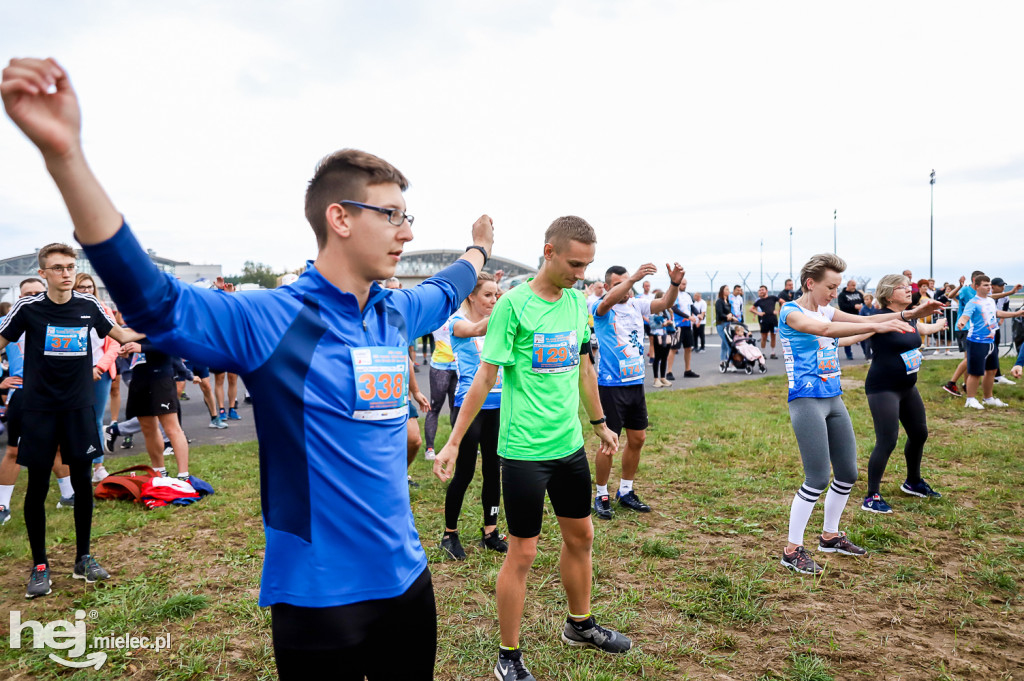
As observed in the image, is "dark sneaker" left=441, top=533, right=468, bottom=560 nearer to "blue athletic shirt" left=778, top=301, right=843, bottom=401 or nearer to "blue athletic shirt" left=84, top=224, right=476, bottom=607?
"blue athletic shirt" left=778, top=301, right=843, bottom=401

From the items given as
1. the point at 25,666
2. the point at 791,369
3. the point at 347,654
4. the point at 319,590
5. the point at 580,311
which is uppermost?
the point at 580,311

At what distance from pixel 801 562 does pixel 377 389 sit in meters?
4.05

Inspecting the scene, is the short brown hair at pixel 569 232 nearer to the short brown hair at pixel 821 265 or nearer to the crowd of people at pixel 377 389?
the crowd of people at pixel 377 389

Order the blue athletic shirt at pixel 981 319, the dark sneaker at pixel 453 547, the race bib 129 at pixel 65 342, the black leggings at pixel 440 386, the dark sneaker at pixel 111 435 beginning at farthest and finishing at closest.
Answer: the blue athletic shirt at pixel 981 319 → the dark sneaker at pixel 111 435 → the black leggings at pixel 440 386 → the dark sneaker at pixel 453 547 → the race bib 129 at pixel 65 342

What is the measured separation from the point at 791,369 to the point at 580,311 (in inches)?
77.8

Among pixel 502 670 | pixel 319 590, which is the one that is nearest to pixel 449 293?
pixel 319 590

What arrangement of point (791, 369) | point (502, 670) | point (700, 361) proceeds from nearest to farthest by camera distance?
point (502, 670) → point (791, 369) → point (700, 361)

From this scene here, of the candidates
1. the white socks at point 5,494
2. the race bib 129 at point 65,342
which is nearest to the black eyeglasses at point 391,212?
the race bib 129 at point 65,342

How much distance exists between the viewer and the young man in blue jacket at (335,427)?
171 cm

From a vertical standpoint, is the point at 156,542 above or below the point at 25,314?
below

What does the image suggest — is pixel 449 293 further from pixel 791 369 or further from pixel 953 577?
pixel 953 577

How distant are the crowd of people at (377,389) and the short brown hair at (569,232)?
14 mm

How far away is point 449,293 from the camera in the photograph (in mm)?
2506

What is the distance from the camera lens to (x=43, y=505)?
14.4ft
